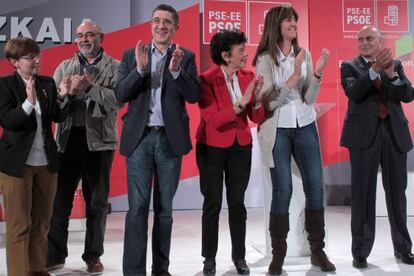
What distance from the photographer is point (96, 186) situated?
3426 mm

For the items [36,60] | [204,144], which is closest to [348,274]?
[204,144]

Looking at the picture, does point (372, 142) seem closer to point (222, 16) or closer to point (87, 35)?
point (87, 35)

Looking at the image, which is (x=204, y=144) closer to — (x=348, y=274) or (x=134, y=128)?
(x=134, y=128)

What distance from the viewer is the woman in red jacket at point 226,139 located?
3.18 meters

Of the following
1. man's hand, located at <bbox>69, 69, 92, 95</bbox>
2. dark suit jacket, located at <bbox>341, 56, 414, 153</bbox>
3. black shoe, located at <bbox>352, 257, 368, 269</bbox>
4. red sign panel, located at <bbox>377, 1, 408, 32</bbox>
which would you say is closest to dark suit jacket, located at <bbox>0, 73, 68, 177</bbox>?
man's hand, located at <bbox>69, 69, 92, 95</bbox>

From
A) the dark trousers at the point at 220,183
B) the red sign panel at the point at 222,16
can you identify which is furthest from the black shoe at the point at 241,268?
the red sign panel at the point at 222,16

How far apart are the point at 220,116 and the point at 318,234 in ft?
3.09

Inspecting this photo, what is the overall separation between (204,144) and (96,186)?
0.78 metres

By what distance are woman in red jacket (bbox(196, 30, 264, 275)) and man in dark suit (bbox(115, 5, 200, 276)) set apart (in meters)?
0.21

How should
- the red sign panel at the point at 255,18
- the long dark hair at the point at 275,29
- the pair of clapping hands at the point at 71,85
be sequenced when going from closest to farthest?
the pair of clapping hands at the point at 71,85 < the long dark hair at the point at 275,29 < the red sign panel at the point at 255,18

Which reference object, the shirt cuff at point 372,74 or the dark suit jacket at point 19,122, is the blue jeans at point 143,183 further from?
the shirt cuff at point 372,74

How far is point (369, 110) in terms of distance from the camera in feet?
11.3

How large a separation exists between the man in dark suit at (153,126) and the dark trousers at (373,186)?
4.05 ft

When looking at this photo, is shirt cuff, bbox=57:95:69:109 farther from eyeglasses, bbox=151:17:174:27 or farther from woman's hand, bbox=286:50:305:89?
woman's hand, bbox=286:50:305:89
